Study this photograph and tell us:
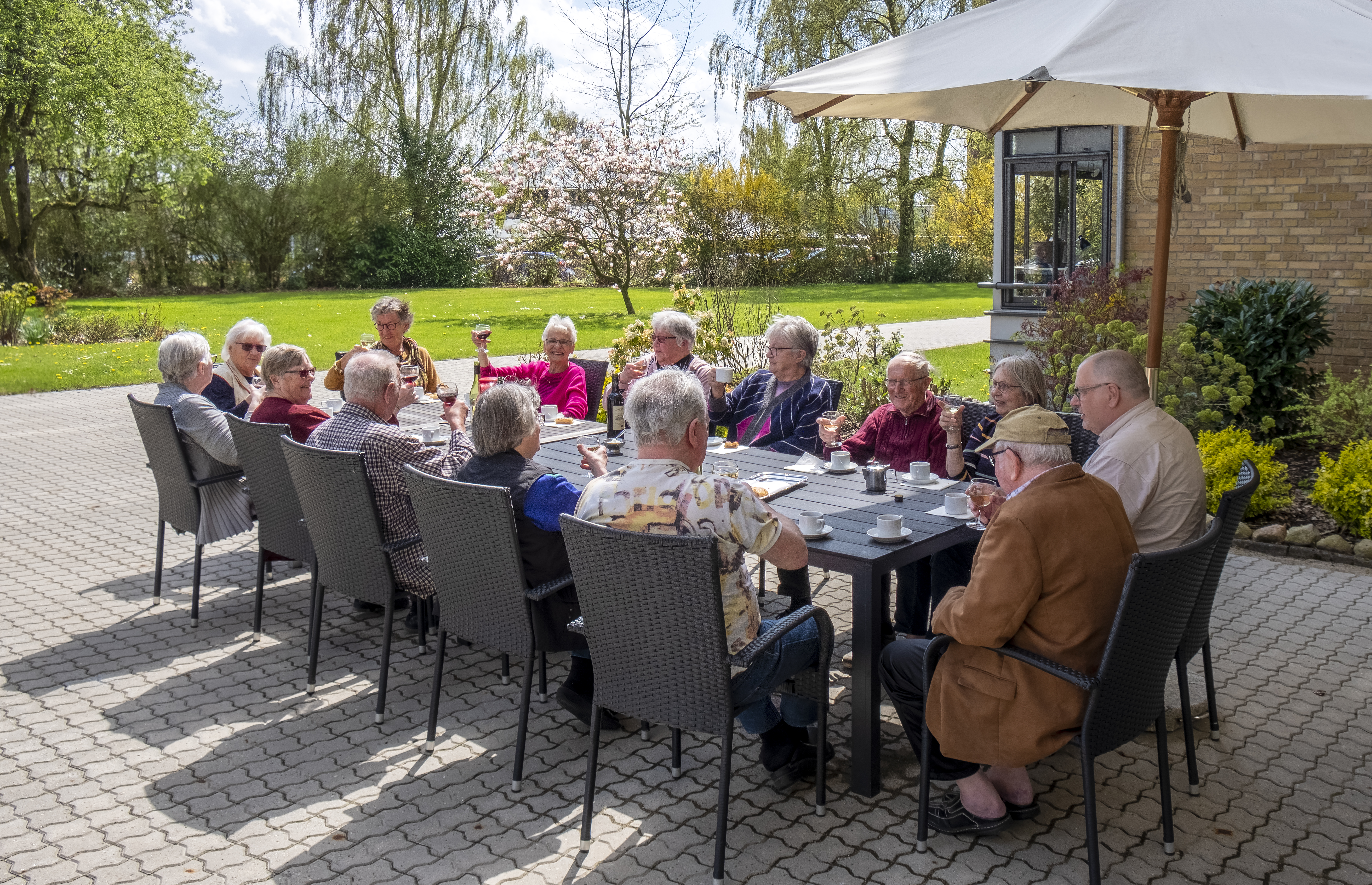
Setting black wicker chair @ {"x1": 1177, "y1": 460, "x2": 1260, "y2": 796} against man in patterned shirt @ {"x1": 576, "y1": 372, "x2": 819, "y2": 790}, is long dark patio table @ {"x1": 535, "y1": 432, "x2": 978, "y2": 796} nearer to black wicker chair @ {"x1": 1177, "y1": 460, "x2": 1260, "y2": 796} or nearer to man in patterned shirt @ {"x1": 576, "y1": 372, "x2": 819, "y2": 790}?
man in patterned shirt @ {"x1": 576, "y1": 372, "x2": 819, "y2": 790}

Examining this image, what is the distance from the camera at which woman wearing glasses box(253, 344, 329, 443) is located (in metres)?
5.07

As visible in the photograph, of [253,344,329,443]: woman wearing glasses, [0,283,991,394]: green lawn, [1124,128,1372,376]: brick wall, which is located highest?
[1124,128,1372,376]: brick wall

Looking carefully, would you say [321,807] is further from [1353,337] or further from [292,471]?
[1353,337]

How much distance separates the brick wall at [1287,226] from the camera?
9883mm

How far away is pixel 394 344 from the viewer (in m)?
6.71

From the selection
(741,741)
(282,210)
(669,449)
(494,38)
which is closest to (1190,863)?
(741,741)

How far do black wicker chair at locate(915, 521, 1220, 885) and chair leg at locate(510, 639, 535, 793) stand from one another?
4.33 feet

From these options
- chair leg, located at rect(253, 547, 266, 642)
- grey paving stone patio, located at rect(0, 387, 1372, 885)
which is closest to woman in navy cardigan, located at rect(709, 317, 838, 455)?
grey paving stone patio, located at rect(0, 387, 1372, 885)

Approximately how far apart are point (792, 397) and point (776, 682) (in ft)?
8.14

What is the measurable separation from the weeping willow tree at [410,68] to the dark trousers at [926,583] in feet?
111

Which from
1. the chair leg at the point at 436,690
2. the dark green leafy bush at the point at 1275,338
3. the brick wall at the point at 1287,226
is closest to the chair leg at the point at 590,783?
the chair leg at the point at 436,690

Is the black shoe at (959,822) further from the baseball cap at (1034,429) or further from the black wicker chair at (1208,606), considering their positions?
the baseball cap at (1034,429)

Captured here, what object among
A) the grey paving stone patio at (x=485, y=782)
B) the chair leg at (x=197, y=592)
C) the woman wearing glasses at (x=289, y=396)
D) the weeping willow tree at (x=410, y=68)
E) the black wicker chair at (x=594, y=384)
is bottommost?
the grey paving stone patio at (x=485, y=782)

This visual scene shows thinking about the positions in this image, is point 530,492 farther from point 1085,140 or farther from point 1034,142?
point 1034,142
